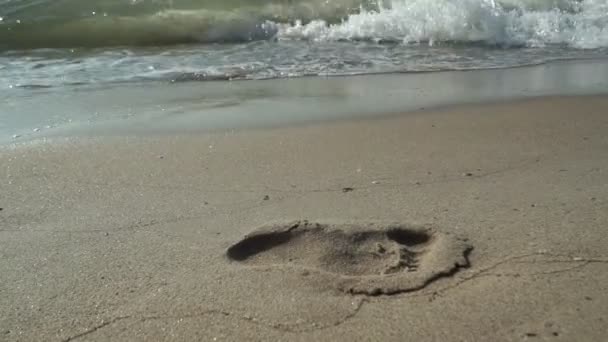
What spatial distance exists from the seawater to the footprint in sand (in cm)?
317

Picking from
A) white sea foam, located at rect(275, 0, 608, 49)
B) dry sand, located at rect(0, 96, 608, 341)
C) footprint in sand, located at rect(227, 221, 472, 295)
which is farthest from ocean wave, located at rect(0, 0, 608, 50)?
footprint in sand, located at rect(227, 221, 472, 295)

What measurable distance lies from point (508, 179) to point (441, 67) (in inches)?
119

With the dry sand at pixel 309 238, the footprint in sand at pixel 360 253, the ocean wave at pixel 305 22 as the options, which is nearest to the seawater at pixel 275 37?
the ocean wave at pixel 305 22

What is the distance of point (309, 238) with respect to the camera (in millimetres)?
1986

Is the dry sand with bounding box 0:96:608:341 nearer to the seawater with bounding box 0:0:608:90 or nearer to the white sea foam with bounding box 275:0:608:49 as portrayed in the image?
the seawater with bounding box 0:0:608:90

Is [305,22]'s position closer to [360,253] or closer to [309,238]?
[309,238]

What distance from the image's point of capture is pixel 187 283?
68.1 inches

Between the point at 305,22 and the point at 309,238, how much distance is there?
6.46 metres

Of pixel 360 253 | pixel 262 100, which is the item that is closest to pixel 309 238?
pixel 360 253

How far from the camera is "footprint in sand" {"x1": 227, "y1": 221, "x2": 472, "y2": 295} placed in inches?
66.8

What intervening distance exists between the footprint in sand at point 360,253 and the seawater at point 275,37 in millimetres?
3167

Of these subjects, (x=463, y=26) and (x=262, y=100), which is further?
(x=463, y=26)

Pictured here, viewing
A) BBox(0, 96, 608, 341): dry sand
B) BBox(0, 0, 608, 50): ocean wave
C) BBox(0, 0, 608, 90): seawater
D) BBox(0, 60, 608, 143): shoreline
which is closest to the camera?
BBox(0, 96, 608, 341): dry sand

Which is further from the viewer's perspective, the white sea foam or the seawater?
the white sea foam
